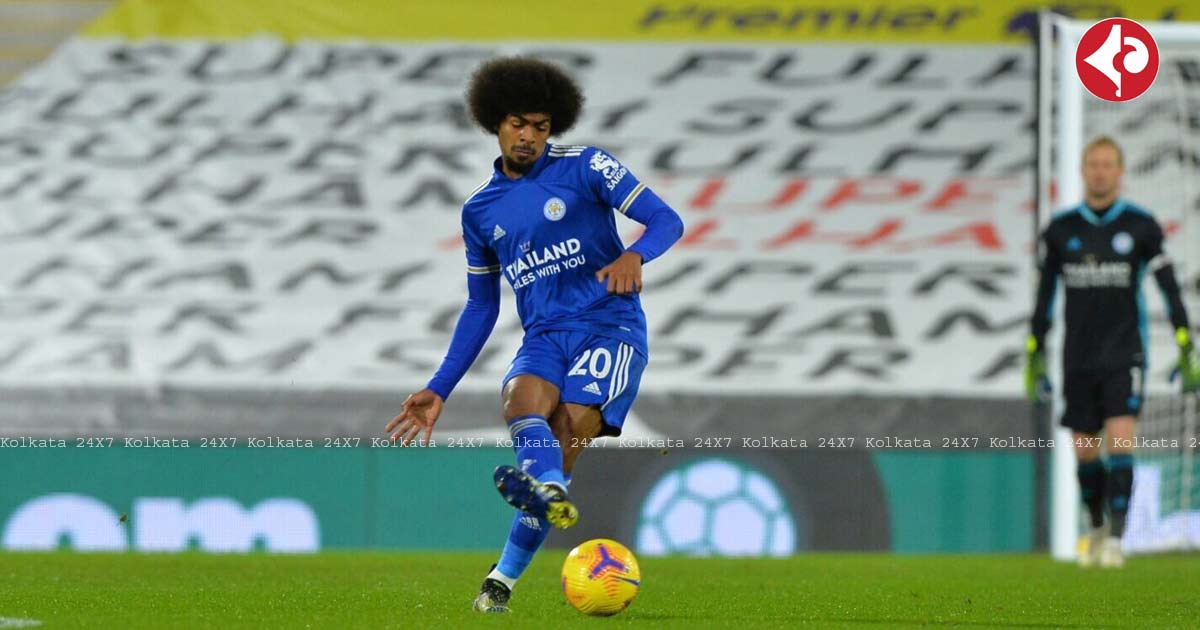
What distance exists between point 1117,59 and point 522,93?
20.6 ft

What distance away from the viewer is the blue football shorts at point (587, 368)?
535 cm

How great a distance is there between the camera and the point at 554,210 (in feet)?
18.1

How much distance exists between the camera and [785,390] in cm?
1259

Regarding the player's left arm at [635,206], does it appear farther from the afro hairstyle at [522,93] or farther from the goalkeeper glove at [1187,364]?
the goalkeeper glove at [1187,364]

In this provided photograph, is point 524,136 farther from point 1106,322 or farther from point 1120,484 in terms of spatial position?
point 1120,484

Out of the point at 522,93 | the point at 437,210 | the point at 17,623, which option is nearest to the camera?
the point at 17,623

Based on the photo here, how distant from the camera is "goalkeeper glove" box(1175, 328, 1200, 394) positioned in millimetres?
8945

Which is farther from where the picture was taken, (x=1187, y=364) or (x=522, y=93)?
(x=1187, y=364)

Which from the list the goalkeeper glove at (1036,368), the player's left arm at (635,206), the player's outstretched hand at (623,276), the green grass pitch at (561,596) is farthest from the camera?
the goalkeeper glove at (1036,368)

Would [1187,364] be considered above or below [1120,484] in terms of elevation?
above

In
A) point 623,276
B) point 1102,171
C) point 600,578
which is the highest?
point 1102,171

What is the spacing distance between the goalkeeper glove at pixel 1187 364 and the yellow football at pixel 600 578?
462cm

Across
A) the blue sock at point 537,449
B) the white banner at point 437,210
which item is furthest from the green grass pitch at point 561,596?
the white banner at point 437,210

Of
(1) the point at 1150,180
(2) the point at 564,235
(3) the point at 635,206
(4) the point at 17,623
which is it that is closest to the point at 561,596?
(2) the point at 564,235
